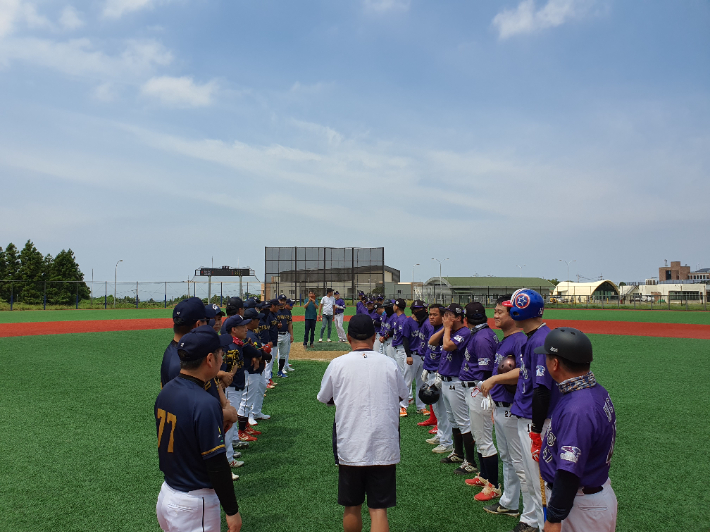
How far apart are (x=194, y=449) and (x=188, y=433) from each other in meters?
0.11

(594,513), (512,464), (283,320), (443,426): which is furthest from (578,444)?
(283,320)

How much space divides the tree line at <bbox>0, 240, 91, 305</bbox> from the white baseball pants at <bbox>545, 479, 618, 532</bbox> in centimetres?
5052

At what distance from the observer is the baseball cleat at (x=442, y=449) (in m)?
6.66

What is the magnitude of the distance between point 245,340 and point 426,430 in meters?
3.54

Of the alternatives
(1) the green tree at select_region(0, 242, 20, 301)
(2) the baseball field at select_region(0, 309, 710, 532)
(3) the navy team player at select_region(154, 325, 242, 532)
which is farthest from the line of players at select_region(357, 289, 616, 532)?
(1) the green tree at select_region(0, 242, 20, 301)

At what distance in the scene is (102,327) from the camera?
25109mm

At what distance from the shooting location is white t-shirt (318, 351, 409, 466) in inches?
132

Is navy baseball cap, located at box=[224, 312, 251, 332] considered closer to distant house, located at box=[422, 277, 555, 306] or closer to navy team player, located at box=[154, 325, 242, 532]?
navy team player, located at box=[154, 325, 242, 532]

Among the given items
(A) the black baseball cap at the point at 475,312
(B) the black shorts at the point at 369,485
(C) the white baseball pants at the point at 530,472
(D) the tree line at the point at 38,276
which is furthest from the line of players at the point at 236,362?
(D) the tree line at the point at 38,276

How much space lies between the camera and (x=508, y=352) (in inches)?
183

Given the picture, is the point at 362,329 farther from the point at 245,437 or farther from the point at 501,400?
the point at 245,437

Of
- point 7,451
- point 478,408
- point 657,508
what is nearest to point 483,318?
point 478,408

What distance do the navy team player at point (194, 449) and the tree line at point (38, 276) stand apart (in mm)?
48926

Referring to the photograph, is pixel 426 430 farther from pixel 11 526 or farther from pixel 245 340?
pixel 11 526
